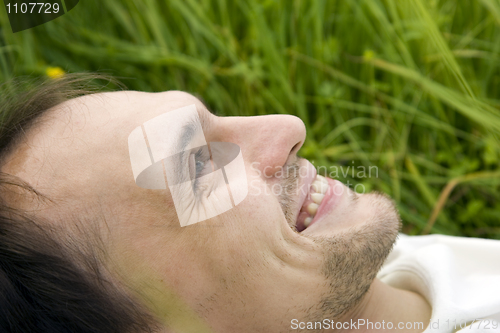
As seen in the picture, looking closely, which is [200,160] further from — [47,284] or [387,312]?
[387,312]

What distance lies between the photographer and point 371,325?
1224 millimetres

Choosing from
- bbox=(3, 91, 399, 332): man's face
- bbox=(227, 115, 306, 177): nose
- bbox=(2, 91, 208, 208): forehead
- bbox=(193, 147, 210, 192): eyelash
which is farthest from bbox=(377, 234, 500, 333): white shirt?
bbox=(2, 91, 208, 208): forehead

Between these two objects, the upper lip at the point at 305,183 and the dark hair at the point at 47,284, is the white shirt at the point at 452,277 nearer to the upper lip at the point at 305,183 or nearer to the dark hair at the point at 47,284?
the upper lip at the point at 305,183

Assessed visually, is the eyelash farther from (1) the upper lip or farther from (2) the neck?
(2) the neck

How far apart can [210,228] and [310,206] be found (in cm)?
34

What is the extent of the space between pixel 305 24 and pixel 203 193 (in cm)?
115

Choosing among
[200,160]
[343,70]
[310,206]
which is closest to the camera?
[200,160]

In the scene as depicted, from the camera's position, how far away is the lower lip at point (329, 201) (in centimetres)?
120

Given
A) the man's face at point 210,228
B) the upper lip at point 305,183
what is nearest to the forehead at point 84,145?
the man's face at point 210,228

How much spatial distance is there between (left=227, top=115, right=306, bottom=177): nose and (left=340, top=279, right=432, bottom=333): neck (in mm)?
488

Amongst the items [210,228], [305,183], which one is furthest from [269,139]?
[210,228]

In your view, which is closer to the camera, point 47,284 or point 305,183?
point 47,284

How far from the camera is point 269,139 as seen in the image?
1135 mm

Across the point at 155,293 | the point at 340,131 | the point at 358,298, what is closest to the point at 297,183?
the point at 358,298
